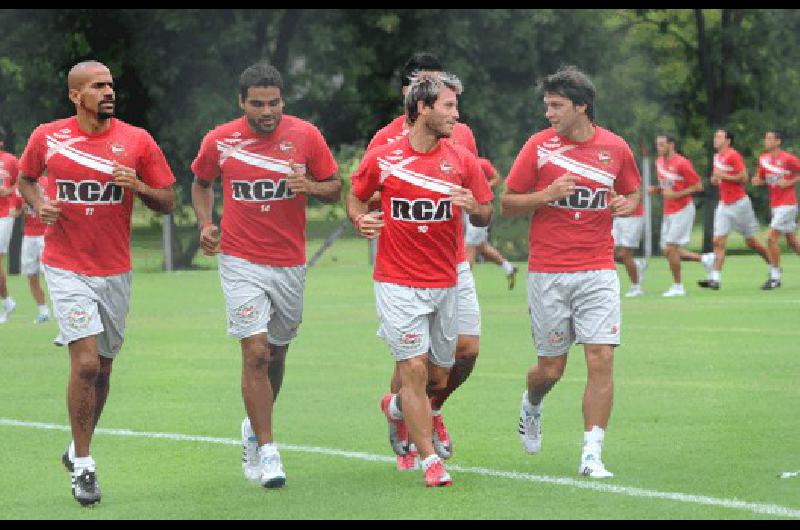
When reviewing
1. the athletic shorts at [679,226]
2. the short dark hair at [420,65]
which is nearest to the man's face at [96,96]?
the short dark hair at [420,65]

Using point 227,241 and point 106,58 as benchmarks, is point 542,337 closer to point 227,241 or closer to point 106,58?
point 227,241

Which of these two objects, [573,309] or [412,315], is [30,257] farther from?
[412,315]

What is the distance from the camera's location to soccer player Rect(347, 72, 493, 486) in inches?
382

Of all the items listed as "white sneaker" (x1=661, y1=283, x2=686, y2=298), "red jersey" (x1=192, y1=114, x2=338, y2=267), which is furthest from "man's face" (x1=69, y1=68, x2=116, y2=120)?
"white sneaker" (x1=661, y1=283, x2=686, y2=298)

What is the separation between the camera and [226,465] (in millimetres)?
10430

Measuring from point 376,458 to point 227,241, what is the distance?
1609 millimetres

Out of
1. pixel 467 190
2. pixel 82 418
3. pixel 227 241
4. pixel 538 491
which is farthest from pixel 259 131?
pixel 538 491

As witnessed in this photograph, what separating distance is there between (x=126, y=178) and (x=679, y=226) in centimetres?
1760

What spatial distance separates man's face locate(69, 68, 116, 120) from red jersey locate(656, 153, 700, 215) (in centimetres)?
1703

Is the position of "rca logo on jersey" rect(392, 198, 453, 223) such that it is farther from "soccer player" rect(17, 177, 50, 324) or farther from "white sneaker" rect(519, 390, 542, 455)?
"soccer player" rect(17, 177, 50, 324)

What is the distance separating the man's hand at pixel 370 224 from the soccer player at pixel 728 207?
1657 centimetres

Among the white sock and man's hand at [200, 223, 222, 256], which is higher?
man's hand at [200, 223, 222, 256]

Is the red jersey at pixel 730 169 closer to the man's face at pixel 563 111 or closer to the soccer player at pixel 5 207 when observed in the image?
the soccer player at pixel 5 207

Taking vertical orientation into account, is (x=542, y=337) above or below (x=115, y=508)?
above
